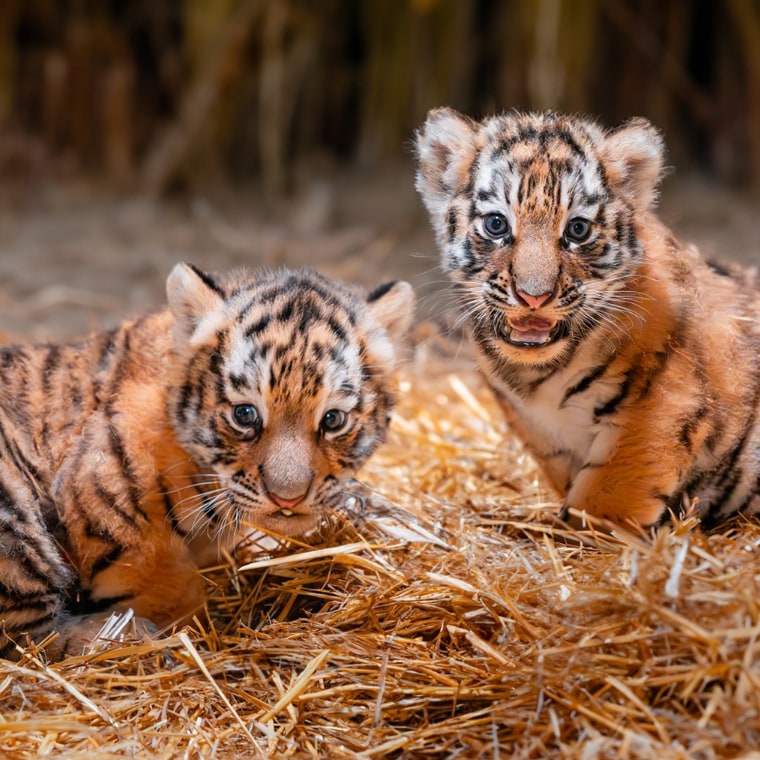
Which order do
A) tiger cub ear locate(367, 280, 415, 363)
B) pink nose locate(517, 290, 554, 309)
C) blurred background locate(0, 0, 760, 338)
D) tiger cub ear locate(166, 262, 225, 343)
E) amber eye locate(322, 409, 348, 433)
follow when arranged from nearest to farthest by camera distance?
1. pink nose locate(517, 290, 554, 309)
2. amber eye locate(322, 409, 348, 433)
3. tiger cub ear locate(166, 262, 225, 343)
4. tiger cub ear locate(367, 280, 415, 363)
5. blurred background locate(0, 0, 760, 338)

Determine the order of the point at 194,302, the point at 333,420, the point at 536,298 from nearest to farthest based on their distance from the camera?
the point at 536,298 < the point at 333,420 < the point at 194,302

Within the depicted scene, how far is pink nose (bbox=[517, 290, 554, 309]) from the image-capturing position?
2901 mm

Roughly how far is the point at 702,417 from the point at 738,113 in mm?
5402

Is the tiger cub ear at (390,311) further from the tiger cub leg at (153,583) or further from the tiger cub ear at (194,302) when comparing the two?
the tiger cub leg at (153,583)

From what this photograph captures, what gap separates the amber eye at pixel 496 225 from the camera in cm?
305

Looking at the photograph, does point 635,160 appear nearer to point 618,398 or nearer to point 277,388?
point 618,398

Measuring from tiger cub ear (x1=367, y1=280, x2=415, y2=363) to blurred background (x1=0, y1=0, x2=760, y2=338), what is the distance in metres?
3.57

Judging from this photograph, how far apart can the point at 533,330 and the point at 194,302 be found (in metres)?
0.99

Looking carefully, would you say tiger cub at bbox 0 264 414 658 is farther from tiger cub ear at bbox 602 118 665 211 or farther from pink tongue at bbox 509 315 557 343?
tiger cub ear at bbox 602 118 665 211

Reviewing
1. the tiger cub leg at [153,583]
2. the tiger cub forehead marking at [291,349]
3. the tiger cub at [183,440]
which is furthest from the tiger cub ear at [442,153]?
the tiger cub leg at [153,583]

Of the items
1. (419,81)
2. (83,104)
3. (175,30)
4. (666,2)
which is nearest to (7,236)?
(83,104)

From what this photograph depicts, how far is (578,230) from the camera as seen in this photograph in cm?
302

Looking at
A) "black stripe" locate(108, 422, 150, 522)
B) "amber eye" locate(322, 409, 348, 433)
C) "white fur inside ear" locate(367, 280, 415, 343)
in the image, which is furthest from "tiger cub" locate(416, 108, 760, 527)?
"black stripe" locate(108, 422, 150, 522)

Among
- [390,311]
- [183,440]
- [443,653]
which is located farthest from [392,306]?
[443,653]
